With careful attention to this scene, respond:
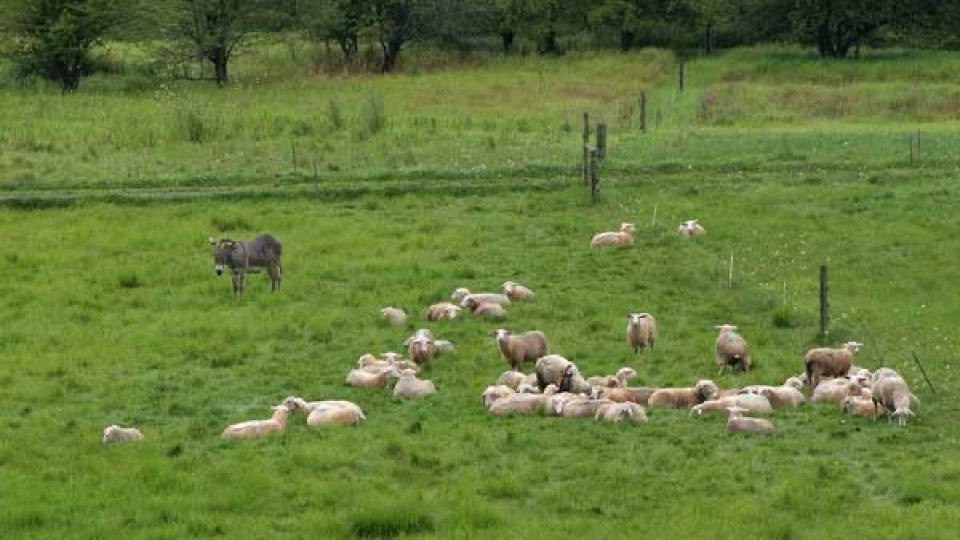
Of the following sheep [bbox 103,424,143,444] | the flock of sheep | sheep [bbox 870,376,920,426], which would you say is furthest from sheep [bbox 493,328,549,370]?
sheep [bbox 103,424,143,444]

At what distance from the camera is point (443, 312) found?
93.1ft

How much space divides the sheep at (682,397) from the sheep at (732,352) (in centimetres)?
205

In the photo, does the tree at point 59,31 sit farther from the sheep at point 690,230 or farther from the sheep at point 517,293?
the sheep at point 517,293

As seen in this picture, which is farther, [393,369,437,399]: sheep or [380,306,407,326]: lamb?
[380,306,407,326]: lamb

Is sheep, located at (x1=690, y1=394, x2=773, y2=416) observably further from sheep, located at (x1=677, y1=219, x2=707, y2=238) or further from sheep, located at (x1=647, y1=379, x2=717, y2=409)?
sheep, located at (x1=677, y1=219, x2=707, y2=238)

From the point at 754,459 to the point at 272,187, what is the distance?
84.0ft

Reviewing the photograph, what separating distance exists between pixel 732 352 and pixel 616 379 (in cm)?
223

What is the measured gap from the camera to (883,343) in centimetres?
2584

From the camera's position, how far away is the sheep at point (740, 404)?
21281 millimetres

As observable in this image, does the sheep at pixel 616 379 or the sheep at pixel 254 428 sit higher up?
the sheep at pixel 254 428

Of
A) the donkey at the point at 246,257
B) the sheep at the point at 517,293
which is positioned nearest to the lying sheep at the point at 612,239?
the sheep at the point at 517,293

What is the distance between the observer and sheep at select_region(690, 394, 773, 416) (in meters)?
21.3

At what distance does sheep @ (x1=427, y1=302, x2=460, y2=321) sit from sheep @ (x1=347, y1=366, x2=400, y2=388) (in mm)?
4621

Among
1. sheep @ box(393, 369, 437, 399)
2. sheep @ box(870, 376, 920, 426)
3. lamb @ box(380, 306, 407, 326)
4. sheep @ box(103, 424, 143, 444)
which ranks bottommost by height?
lamb @ box(380, 306, 407, 326)
